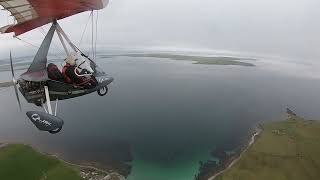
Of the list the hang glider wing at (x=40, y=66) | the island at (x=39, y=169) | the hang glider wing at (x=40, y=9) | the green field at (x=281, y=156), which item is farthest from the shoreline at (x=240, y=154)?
the hang glider wing at (x=40, y=9)

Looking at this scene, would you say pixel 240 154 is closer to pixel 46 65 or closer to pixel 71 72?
pixel 71 72

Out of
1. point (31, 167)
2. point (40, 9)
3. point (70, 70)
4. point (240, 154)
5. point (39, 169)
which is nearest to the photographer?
point (40, 9)

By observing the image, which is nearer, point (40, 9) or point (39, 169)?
point (40, 9)

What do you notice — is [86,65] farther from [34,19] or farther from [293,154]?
[293,154]

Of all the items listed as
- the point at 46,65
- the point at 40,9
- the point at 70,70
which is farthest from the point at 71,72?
the point at 40,9

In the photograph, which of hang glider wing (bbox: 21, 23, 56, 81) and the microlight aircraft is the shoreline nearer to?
the microlight aircraft

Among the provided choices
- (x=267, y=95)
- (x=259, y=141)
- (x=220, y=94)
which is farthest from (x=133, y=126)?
(x=267, y=95)

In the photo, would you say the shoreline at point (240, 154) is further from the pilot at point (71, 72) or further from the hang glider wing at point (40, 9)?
the hang glider wing at point (40, 9)
